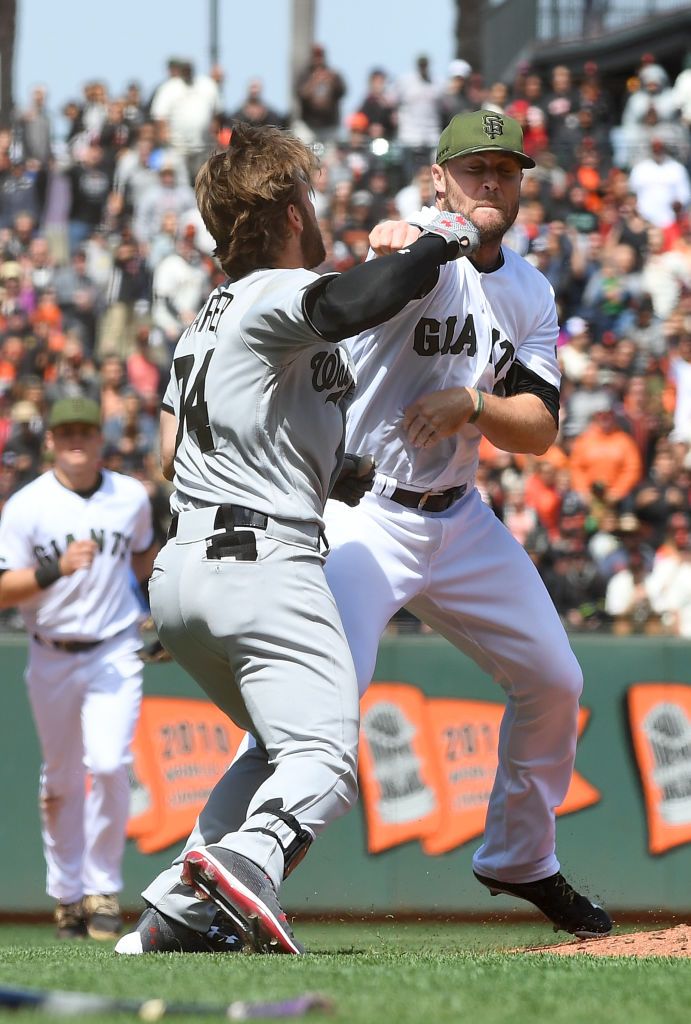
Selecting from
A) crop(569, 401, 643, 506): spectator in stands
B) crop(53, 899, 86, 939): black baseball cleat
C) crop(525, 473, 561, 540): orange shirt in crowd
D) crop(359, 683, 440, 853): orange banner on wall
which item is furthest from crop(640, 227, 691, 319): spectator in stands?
crop(53, 899, 86, 939): black baseball cleat

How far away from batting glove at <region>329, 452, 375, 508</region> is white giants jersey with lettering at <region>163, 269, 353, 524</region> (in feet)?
1.04

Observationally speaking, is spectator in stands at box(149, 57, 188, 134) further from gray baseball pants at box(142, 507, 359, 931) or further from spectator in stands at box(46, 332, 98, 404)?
gray baseball pants at box(142, 507, 359, 931)

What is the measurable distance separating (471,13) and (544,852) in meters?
19.3

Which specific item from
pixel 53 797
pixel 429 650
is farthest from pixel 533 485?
pixel 53 797

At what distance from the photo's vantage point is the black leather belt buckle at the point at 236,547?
433 centimetres

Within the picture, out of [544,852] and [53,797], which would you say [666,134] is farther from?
[544,852]

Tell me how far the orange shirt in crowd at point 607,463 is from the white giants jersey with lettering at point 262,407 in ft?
26.1

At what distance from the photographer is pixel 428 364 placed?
201 inches

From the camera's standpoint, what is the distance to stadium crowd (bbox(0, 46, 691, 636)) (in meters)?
11.8

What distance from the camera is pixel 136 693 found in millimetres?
7938

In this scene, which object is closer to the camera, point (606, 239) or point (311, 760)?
point (311, 760)

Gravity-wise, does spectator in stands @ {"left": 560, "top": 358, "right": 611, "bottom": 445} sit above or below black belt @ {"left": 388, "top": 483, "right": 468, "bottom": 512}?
below

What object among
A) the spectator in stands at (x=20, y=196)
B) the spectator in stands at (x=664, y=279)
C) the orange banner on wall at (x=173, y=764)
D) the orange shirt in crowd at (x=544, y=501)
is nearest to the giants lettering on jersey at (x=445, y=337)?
the orange banner on wall at (x=173, y=764)

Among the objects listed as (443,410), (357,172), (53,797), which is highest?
(357,172)
